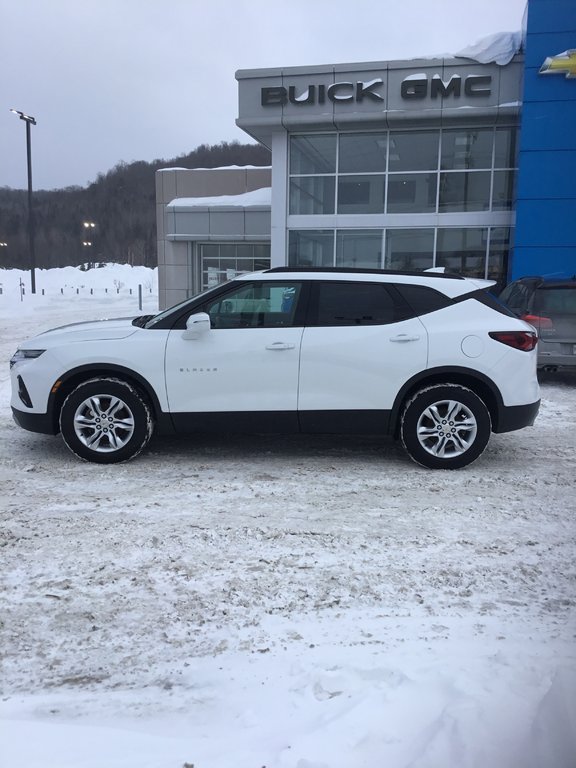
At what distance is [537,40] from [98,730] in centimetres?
1747

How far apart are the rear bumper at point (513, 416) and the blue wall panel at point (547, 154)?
11.7 metres

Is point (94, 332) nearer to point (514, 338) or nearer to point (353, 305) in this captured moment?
point (353, 305)

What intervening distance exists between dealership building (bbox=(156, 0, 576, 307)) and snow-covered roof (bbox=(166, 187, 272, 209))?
2.67m

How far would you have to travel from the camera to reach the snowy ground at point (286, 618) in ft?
7.09

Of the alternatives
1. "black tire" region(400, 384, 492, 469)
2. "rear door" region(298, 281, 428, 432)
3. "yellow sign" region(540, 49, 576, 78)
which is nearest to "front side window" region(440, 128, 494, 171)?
"yellow sign" region(540, 49, 576, 78)

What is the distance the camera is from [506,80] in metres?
15.7

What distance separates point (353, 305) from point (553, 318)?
4657 mm

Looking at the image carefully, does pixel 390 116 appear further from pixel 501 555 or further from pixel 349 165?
pixel 501 555

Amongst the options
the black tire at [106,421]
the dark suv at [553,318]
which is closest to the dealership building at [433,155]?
the dark suv at [553,318]

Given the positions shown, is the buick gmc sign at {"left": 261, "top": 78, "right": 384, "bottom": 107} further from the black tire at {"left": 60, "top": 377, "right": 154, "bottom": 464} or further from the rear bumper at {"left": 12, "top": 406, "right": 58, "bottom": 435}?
the rear bumper at {"left": 12, "top": 406, "right": 58, "bottom": 435}

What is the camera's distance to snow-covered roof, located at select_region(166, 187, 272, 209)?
2122 cm

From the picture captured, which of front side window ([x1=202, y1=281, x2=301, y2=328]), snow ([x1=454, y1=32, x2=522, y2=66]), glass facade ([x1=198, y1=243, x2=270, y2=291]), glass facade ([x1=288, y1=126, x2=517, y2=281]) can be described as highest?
snow ([x1=454, y1=32, x2=522, y2=66])

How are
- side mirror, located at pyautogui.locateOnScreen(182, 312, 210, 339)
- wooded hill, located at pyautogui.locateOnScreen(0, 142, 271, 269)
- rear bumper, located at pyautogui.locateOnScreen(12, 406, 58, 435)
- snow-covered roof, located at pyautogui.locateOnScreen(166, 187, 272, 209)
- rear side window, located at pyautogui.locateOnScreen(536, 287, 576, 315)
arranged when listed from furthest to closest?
wooded hill, located at pyautogui.locateOnScreen(0, 142, 271, 269)
snow-covered roof, located at pyautogui.locateOnScreen(166, 187, 272, 209)
rear side window, located at pyautogui.locateOnScreen(536, 287, 576, 315)
rear bumper, located at pyautogui.locateOnScreen(12, 406, 58, 435)
side mirror, located at pyautogui.locateOnScreen(182, 312, 210, 339)

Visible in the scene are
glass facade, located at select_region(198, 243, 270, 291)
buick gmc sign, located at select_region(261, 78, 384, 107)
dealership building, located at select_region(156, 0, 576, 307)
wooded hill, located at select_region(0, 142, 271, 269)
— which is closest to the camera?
dealership building, located at select_region(156, 0, 576, 307)
